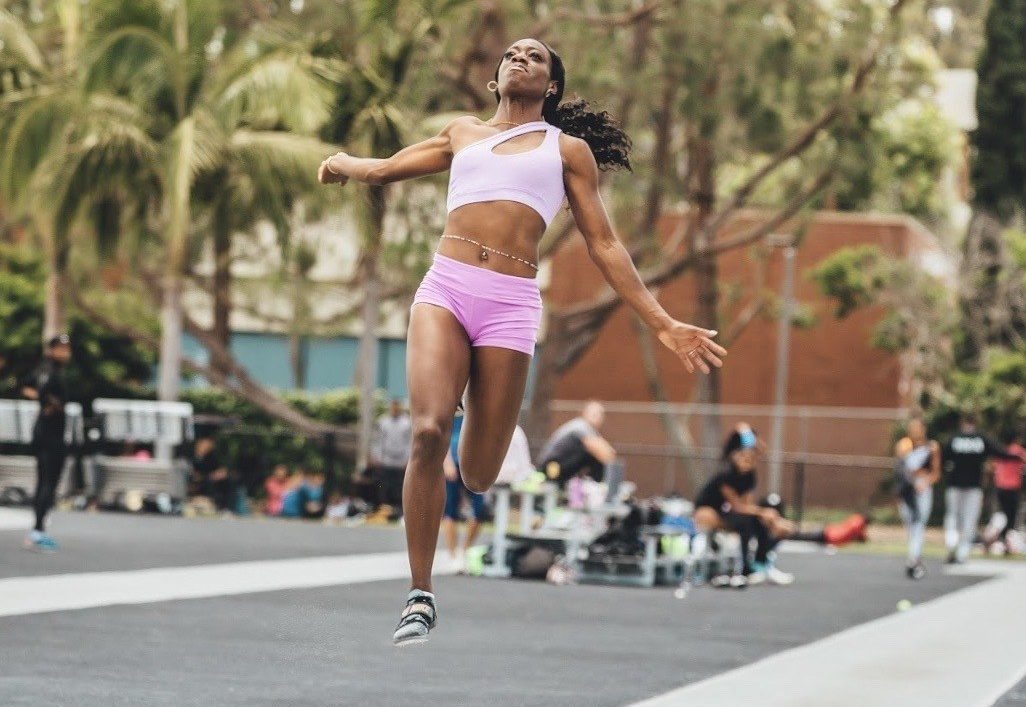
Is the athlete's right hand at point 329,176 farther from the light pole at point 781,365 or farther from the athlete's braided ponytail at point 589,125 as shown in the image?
the light pole at point 781,365

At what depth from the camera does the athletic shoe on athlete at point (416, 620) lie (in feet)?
18.0

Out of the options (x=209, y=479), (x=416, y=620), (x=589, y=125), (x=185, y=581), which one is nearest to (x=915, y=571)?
(x=185, y=581)

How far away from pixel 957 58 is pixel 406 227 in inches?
1467

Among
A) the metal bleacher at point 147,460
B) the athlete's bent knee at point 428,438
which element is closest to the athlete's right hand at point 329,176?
the athlete's bent knee at point 428,438

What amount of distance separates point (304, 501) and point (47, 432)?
35.8 feet

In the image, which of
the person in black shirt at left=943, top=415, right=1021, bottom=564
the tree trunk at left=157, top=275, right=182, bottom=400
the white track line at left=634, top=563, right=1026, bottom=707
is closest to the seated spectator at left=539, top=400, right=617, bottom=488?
the white track line at left=634, top=563, right=1026, bottom=707

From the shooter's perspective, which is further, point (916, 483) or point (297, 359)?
point (297, 359)

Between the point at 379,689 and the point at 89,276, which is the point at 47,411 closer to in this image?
the point at 379,689

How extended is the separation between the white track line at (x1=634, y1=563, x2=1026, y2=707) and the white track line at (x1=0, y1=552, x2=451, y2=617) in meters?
3.98

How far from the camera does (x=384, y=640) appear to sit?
385 inches

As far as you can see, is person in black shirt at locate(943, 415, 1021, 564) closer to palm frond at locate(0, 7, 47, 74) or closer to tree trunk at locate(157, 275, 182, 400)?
tree trunk at locate(157, 275, 182, 400)

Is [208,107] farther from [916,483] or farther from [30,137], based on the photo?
[916,483]

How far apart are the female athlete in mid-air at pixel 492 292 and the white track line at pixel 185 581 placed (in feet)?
16.0

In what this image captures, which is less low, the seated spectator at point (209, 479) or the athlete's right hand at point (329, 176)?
the athlete's right hand at point (329, 176)
